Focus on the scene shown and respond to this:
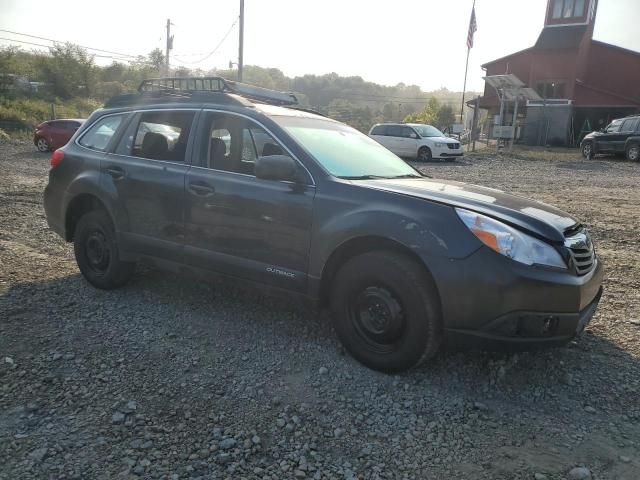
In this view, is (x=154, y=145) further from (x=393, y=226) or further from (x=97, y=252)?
(x=393, y=226)

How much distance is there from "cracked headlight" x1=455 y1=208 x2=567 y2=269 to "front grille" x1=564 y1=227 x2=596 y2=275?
0.16 m

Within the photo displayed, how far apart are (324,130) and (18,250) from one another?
4154mm

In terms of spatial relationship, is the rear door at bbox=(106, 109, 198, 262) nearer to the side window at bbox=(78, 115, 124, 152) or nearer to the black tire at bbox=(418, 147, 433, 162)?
the side window at bbox=(78, 115, 124, 152)

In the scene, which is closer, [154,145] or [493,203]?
[493,203]

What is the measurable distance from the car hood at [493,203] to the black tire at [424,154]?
57.5 feet

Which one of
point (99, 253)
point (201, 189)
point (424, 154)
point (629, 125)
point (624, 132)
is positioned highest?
point (629, 125)

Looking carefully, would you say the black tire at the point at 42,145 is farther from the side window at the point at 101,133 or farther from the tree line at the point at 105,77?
the side window at the point at 101,133

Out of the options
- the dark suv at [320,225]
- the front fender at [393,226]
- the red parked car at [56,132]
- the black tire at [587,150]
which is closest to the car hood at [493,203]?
the dark suv at [320,225]

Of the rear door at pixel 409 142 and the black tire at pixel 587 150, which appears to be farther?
the black tire at pixel 587 150

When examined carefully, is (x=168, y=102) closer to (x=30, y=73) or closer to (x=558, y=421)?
(x=558, y=421)

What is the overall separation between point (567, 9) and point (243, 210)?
37.2 m

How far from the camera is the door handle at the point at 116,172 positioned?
14.9 ft

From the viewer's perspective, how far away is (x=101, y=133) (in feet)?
16.2

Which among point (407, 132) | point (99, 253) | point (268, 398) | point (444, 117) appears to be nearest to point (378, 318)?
point (268, 398)
